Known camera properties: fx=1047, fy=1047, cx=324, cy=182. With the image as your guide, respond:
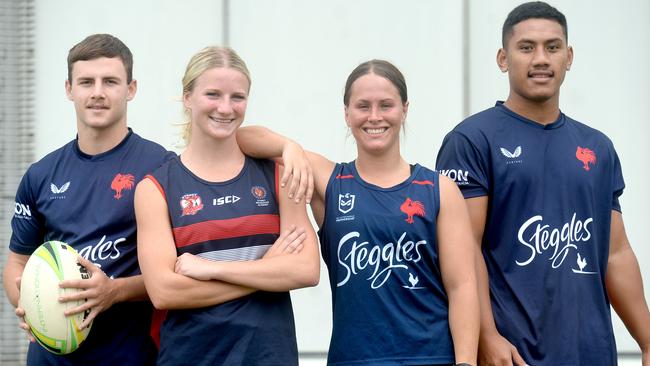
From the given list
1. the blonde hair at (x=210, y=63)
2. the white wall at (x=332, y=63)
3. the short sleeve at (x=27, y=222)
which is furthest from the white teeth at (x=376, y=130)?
the white wall at (x=332, y=63)

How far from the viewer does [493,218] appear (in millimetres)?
3566

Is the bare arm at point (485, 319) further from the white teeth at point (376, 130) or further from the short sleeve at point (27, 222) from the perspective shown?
the short sleeve at point (27, 222)

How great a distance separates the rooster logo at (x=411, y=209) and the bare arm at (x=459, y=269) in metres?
0.07

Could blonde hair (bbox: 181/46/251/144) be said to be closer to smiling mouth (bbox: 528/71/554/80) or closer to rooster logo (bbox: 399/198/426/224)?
rooster logo (bbox: 399/198/426/224)

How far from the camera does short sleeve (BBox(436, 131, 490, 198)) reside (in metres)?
3.55

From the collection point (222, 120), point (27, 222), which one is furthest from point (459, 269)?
point (27, 222)

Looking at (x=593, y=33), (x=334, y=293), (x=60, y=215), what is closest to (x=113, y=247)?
(x=60, y=215)

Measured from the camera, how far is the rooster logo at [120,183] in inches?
144

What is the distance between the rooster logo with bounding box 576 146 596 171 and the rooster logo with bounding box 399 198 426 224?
0.62 meters

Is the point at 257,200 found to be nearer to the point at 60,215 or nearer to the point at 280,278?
the point at 280,278

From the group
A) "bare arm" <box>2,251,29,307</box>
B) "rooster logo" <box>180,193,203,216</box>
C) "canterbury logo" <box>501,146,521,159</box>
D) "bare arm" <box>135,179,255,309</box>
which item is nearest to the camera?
"bare arm" <box>135,179,255,309</box>

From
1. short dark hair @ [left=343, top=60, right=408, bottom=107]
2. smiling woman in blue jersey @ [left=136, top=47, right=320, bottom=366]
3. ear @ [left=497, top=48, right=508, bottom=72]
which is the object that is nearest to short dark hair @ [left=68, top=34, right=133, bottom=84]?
smiling woman in blue jersey @ [left=136, top=47, right=320, bottom=366]

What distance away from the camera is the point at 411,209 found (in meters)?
3.42

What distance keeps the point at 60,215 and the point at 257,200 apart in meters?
0.74
